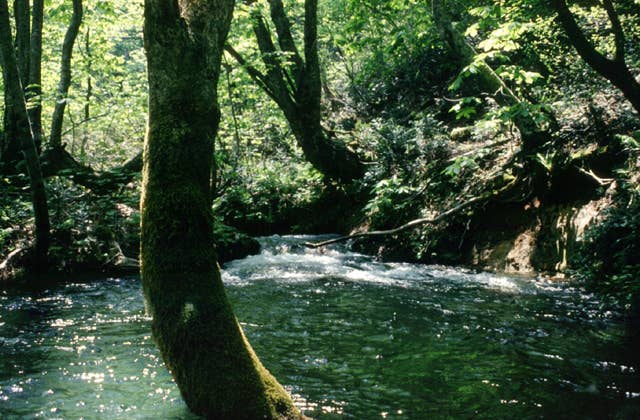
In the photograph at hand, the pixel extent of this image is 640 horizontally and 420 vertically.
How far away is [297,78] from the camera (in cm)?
1443

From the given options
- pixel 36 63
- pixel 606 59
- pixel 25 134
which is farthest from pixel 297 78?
pixel 606 59

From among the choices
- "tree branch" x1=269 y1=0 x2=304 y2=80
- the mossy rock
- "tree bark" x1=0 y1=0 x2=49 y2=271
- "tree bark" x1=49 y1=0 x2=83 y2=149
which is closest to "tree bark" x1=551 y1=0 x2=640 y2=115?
"tree bark" x1=0 y1=0 x2=49 y2=271

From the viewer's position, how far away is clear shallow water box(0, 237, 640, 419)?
4.38m

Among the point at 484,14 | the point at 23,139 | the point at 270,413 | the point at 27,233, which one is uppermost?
the point at 484,14

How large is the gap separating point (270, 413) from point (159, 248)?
1197mm

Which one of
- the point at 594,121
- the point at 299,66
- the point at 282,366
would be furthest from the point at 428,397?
the point at 299,66

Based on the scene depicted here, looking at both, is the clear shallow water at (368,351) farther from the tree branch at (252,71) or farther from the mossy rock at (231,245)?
the tree branch at (252,71)

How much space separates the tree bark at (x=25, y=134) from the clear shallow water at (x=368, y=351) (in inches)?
42.6

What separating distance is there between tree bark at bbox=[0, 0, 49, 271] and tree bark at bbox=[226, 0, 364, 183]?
5921mm

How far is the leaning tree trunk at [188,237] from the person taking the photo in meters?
3.08

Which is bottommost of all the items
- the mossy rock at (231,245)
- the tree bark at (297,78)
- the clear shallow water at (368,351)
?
the clear shallow water at (368,351)

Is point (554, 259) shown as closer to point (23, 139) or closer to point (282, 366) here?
point (282, 366)

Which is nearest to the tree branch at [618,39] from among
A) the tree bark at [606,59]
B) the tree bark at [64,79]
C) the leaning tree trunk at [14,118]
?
the tree bark at [606,59]

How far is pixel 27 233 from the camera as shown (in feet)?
34.0
